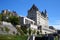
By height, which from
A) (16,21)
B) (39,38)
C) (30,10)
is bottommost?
(39,38)

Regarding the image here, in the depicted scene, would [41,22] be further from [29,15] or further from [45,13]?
[45,13]

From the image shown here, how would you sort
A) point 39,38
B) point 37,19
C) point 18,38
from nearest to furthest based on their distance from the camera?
point 18,38
point 39,38
point 37,19

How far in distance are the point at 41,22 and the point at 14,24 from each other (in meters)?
35.1

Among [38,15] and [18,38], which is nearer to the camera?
[18,38]

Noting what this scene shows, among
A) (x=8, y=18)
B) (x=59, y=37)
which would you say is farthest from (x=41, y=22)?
(x=59, y=37)

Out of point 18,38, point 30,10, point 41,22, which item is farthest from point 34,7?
point 18,38

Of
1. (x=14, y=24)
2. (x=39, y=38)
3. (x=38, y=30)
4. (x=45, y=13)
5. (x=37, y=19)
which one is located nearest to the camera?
(x=39, y=38)

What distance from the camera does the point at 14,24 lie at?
5903 cm

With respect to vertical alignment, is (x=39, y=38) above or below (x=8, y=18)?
below

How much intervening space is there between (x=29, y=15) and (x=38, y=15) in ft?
14.2

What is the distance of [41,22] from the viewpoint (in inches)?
3647

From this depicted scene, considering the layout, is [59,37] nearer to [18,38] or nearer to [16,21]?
[18,38]

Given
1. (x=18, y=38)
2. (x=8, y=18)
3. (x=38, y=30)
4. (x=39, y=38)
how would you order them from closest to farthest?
(x=18, y=38) → (x=39, y=38) → (x=8, y=18) → (x=38, y=30)

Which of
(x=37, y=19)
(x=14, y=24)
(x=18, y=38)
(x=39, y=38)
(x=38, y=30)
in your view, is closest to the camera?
(x=18, y=38)
